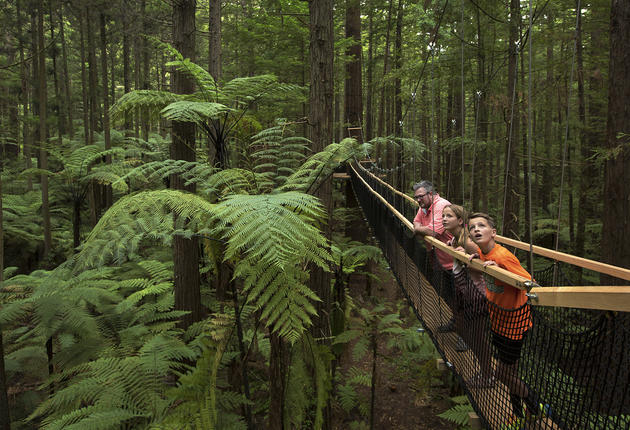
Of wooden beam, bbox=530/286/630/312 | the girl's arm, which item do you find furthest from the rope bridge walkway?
the girl's arm

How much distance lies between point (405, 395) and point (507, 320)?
3940 mm

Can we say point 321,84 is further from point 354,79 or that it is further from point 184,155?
point 354,79

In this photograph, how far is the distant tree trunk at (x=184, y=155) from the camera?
314 centimetres

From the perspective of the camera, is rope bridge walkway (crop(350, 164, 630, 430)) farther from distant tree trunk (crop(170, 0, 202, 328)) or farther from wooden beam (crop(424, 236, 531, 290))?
distant tree trunk (crop(170, 0, 202, 328))

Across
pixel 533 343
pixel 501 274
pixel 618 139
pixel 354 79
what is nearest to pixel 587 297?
pixel 501 274

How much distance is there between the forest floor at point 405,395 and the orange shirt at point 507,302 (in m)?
2.73

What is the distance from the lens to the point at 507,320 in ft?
5.25

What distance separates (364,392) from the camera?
16.3ft

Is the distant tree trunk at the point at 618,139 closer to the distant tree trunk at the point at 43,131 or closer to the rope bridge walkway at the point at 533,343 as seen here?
the rope bridge walkway at the point at 533,343

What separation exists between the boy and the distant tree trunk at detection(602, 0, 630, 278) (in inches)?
109

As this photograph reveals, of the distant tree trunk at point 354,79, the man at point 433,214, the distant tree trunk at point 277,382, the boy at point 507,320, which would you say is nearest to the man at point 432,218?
the man at point 433,214

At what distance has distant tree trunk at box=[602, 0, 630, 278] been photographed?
12.0 ft

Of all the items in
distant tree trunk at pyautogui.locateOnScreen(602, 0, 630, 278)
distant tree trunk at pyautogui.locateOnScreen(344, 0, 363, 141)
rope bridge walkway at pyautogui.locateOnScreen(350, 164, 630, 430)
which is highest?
distant tree trunk at pyautogui.locateOnScreen(344, 0, 363, 141)

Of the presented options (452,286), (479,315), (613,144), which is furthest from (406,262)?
(613,144)
